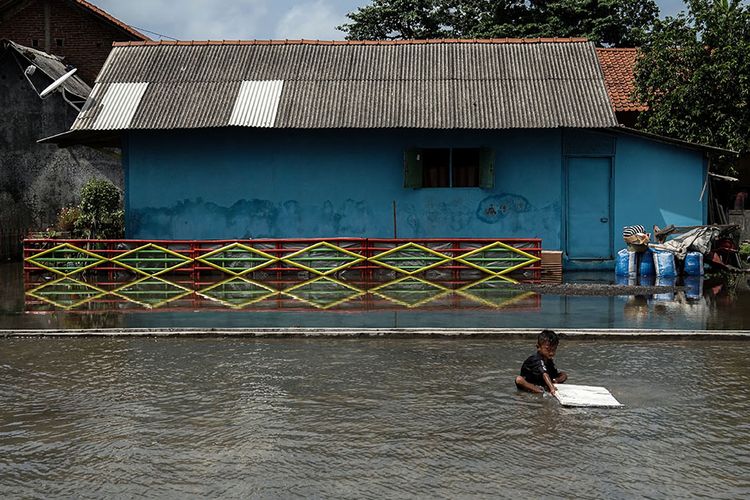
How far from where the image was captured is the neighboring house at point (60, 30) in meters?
34.4

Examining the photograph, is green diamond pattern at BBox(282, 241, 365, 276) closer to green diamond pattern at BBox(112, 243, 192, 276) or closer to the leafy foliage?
green diamond pattern at BBox(112, 243, 192, 276)

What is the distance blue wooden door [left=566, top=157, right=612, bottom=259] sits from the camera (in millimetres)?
20016

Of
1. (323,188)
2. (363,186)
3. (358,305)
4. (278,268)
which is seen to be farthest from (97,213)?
(358,305)

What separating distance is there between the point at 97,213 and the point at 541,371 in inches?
617

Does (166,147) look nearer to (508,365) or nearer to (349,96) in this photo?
(349,96)

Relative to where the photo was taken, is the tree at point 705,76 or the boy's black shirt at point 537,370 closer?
the boy's black shirt at point 537,370

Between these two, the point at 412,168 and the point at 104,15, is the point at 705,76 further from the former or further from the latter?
the point at 104,15

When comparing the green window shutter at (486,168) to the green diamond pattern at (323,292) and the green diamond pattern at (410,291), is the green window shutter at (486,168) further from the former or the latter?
the green diamond pattern at (323,292)

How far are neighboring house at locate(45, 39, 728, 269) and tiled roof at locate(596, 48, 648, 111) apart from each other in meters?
4.25

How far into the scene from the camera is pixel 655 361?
967 centimetres

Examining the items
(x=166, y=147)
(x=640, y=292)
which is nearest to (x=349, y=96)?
(x=166, y=147)

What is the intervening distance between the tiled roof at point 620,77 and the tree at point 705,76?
140 cm

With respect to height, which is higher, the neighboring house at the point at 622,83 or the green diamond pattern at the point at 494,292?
the neighboring house at the point at 622,83

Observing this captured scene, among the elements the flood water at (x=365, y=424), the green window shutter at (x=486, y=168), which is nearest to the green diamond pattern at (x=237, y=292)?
the flood water at (x=365, y=424)
